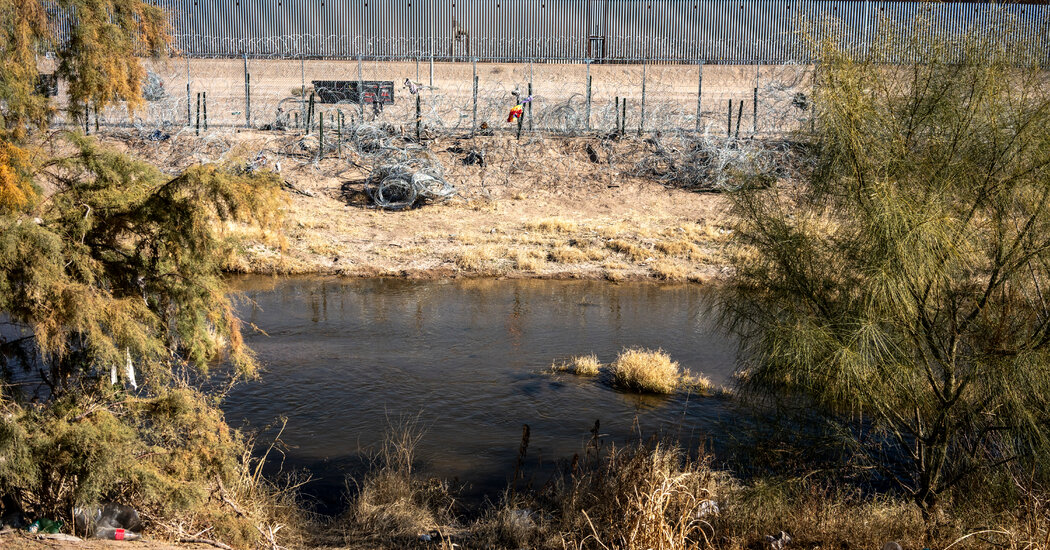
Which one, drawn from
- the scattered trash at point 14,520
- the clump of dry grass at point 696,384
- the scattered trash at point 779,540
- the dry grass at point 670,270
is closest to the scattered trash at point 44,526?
the scattered trash at point 14,520

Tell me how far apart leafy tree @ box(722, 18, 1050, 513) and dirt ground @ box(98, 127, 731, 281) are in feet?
33.9

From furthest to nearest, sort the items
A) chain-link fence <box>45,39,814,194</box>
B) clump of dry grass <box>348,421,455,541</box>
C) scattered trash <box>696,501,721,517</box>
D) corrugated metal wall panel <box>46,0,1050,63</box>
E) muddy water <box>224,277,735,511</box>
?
corrugated metal wall panel <box>46,0,1050,63</box>, chain-link fence <box>45,39,814,194</box>, muddy water <box>224,277,735,511</box>, clump of dry grass <box>348,421,455,541</box>, scattered trash <box>696,501,721,517</box>

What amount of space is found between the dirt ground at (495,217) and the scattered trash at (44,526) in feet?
42.1

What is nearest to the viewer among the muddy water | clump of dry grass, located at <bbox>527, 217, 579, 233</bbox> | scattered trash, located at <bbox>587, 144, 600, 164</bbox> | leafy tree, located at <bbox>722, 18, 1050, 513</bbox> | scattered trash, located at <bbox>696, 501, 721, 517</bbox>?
leafy tree, located at <bbox>722, 18, 1050, 513</bbox>

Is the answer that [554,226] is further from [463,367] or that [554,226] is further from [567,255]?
[463,367]

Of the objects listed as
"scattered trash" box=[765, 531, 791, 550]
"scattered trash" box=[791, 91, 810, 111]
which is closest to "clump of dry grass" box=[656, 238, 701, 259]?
"scattered trash" box=[791, 91, 810, 111]

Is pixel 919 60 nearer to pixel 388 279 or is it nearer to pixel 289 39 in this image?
pixel 388 279

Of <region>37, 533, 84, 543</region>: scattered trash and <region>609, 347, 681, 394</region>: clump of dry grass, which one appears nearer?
<region>37, 533, 84, 543</region>: scattered trash

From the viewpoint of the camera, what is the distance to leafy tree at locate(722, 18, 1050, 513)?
746 cm

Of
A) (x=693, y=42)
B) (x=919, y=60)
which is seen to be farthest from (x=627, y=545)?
(x=693, y=42)

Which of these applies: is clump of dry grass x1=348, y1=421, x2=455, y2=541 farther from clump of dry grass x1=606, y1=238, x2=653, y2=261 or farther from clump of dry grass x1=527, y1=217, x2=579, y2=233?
clump of dry grass x1=527, y1=217, x2=579, y2=233

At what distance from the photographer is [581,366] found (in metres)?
14.3

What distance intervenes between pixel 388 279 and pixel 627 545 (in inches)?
599

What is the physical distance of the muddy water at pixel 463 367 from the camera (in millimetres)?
11375
